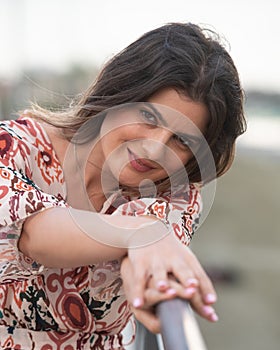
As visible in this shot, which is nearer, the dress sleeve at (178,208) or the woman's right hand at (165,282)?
the woman's right hand at (165,282)

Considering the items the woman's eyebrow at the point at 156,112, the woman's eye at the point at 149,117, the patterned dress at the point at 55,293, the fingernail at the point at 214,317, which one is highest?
the fingernail at the point at 214,317

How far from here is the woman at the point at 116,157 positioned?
91 centimetres

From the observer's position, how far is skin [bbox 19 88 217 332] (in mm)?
558

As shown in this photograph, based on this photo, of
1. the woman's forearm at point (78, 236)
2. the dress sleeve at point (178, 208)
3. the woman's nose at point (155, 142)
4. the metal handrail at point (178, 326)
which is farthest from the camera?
the woman's nose at point (155, 142)

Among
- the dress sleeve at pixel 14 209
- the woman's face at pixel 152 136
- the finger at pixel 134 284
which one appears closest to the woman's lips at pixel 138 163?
the woman's face at pixel 152 136

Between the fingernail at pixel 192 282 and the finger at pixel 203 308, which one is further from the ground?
the fingernail at pixel 192 282

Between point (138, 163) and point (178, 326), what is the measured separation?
450 mm

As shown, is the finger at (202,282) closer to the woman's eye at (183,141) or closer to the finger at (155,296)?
the finger at (155,296)

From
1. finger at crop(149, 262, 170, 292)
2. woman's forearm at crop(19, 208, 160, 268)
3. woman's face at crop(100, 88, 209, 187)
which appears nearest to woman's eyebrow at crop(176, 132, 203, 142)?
woman's face at crop(100, 88, 209, 187)

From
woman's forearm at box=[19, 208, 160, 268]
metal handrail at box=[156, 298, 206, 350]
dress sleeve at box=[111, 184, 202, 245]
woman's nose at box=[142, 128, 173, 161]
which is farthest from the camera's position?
woman's nose at box=[142, 128, 173, 161]

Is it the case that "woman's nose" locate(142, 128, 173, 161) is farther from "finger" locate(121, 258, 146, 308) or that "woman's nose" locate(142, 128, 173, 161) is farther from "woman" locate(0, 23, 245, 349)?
"finger" locate(121, 258, 146, 308)

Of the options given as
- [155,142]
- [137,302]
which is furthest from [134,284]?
[155,142]

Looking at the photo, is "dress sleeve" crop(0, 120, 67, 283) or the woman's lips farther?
the woman's lips

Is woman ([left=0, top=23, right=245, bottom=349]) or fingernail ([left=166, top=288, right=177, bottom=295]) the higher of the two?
fingernail ([left=166, top=288, right=177, bottom=295])
